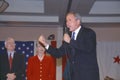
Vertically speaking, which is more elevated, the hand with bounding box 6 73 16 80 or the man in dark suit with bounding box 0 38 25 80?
the man in dark suit with bounding box 0 38 25 80

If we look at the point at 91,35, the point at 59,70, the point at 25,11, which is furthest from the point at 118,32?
the point at 91,35

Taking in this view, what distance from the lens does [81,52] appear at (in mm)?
2447

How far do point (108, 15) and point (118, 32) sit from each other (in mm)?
1312

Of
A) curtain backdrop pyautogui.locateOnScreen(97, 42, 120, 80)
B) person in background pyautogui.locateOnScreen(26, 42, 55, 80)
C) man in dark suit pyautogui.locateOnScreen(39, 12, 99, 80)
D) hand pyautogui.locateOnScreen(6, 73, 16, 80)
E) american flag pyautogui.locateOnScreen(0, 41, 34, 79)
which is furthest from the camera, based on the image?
curtain backdrop pyautogui.locateOnScreen(97, 42, 120, 80)

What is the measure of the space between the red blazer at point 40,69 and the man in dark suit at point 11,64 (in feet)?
1.11

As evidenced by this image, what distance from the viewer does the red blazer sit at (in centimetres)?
412

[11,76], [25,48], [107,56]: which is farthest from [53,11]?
[11,76]

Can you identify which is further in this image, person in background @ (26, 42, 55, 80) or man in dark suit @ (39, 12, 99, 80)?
person in background @ (26, 42, 55, 80)

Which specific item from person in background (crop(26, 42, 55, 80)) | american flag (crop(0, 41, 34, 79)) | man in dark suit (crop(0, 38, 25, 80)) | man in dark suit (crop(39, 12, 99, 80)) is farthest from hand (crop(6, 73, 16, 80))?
american flag (crop(0, 41, 34, 79))

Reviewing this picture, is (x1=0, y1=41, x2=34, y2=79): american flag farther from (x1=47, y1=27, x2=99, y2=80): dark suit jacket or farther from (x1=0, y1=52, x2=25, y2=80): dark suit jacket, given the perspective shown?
(x1=47, y1=27, x2=99, y2=80): dark suit jacket

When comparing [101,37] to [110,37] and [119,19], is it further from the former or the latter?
[119,19]

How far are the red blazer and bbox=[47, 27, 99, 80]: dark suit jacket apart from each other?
65.9 inches

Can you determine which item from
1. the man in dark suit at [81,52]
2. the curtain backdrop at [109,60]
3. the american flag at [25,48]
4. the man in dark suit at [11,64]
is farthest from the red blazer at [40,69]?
the curtain backdrop at [109,60]

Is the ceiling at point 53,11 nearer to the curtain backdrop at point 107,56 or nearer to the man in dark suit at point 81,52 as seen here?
the curtain backdrop at point 107,56
